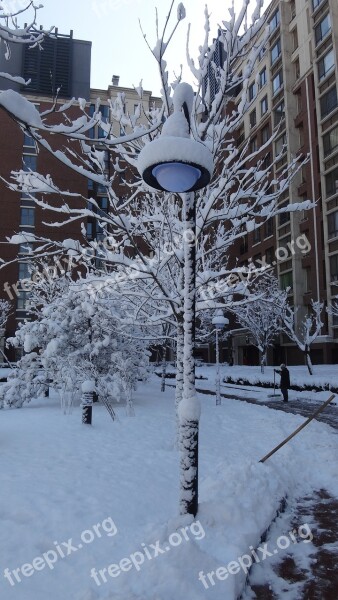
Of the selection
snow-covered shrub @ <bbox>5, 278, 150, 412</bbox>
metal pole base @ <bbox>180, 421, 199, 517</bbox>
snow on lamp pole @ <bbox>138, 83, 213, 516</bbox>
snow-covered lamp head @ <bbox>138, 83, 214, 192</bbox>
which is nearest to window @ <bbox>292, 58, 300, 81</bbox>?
snow-covered shrub @ <bbox>5, 278, 150, 412</bbox>

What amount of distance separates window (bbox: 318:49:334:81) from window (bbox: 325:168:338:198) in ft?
28.8

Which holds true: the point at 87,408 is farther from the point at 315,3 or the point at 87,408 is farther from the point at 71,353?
the point at 315,3

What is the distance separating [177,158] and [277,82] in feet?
150

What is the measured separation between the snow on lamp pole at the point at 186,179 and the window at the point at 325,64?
38341mm

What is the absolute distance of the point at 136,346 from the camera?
51.1 feet

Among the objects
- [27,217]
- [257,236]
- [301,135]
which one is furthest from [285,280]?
[27,217]

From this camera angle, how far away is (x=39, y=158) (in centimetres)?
5116

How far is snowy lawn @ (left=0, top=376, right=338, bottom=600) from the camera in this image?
136 inches

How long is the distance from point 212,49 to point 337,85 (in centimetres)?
3372

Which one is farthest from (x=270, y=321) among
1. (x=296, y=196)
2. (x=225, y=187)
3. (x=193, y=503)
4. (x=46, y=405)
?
(x=193, y=503)

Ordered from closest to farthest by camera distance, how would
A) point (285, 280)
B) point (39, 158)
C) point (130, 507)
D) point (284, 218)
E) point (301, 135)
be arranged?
point (130, 507) < point (285, 280) < point (301, 135) < point (284, 218) < point (39, 158)

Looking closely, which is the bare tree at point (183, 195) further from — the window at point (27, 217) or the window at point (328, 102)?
the window at point (27, 217)

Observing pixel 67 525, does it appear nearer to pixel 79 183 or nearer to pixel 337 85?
pixel 337 85

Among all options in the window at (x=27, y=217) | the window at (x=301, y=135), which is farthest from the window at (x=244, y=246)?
the window at (x=27, y=217)
